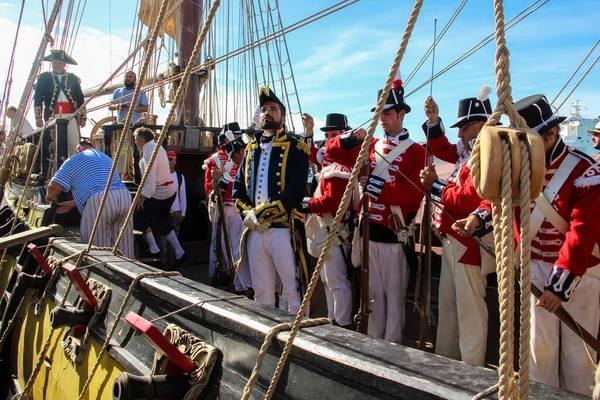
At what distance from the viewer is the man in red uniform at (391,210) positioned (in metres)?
3.12

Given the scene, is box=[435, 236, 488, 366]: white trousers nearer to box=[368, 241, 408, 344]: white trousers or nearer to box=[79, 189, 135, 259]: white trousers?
box=[368, 241, 408, 344]: white trousers

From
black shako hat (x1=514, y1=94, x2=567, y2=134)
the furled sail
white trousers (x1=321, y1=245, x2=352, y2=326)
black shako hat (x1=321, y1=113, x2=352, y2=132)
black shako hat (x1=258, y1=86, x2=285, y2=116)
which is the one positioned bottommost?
white trousers (x1=321, y1=245, x2=352, y2=326)

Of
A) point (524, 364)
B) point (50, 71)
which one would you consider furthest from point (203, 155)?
point (524, 364)

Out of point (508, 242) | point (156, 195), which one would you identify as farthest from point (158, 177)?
point (508, 242)

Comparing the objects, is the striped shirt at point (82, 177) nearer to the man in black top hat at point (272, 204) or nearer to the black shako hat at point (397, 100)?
the man in black top hat at point (272, 204)

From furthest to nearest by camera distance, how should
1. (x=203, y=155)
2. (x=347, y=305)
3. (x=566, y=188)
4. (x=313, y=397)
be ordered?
(x=203, y=155) → (x=347, y=305) → (x=566, y=188) → (x=313, y=397)

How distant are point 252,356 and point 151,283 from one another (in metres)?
0.80

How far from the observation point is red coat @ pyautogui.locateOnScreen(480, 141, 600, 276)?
76.4 inches

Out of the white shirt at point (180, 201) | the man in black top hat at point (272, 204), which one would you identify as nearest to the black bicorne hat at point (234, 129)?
the white shirt at point (180, 201)

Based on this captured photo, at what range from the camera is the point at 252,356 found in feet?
5.56

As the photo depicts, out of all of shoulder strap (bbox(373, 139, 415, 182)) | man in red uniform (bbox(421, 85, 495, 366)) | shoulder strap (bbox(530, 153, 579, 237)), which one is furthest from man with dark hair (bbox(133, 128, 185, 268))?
shoulder strap (bbox(530, 153, 579, 237))

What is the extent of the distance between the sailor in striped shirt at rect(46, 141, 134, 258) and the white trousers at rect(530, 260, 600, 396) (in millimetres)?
3152

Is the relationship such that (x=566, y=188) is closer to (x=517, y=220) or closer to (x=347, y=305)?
(x=517, y=220)

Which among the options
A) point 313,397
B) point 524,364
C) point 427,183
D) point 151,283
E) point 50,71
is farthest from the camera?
point 50,71
